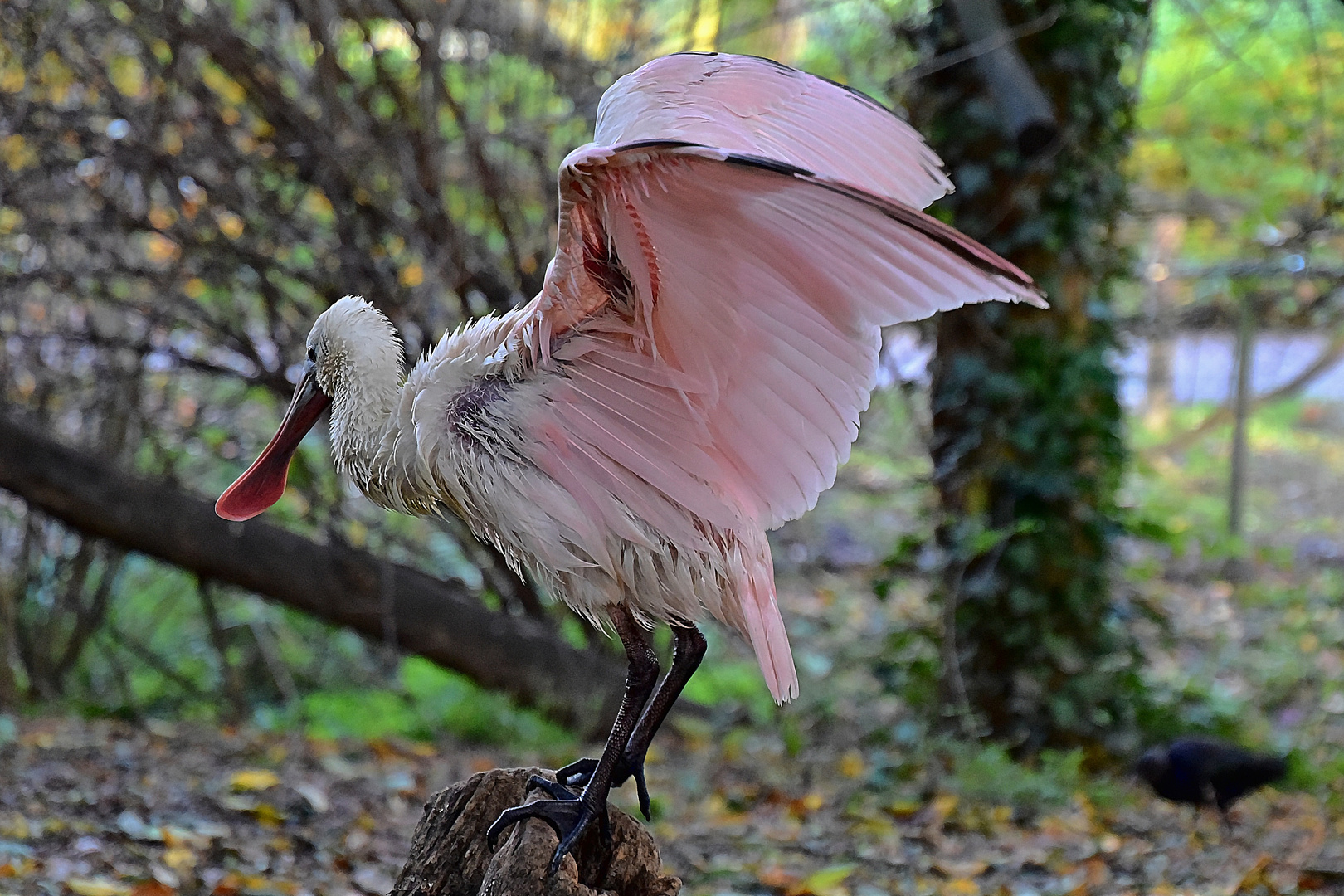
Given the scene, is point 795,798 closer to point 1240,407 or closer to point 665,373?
point 665,373

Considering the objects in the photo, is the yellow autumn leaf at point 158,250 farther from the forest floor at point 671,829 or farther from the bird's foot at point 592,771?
the bird's foot at point 592,771

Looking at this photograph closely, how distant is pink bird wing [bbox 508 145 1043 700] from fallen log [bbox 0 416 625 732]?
2.51 m

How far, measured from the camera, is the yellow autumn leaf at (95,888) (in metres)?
2.90

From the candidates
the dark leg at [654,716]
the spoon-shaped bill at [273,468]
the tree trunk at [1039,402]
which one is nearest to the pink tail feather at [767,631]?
the dark leg at [654,716]

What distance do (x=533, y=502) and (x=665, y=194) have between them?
0.66m

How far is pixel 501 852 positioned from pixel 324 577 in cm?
279

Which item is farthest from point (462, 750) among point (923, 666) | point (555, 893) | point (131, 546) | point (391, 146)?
point (555, 893)

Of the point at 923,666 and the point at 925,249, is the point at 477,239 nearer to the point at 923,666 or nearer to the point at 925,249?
the point at 923,666

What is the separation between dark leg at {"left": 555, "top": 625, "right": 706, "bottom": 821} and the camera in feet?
8.39

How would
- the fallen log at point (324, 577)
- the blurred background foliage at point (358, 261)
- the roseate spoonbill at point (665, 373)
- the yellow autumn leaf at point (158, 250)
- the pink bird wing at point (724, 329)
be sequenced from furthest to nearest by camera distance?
the yellow autumn leaf at point (158, 250) < the fallen log at point (324, 577) < the blurred background foliage at point (358, 261) < the roseate spoonbill at point (665, 373) < the pink bird wing at point (724, 329)

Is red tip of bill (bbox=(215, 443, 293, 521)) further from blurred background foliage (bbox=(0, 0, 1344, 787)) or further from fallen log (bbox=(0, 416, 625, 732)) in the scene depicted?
fallen log (bbox=(0, 416, 625, 732))

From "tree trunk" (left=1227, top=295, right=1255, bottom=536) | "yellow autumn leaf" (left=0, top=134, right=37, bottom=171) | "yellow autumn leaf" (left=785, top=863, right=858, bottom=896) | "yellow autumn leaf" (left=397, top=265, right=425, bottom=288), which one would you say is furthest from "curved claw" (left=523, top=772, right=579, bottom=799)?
"tree trunk" (left=1227, top=295, right=1255, bottom=536)

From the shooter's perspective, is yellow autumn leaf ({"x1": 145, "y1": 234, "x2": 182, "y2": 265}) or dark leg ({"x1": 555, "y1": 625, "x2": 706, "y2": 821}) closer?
dark leg ({"x1": 555, "y1": 625, "x2": 706, "y2": 821})

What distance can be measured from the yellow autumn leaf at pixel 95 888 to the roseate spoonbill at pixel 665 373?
1150mm
